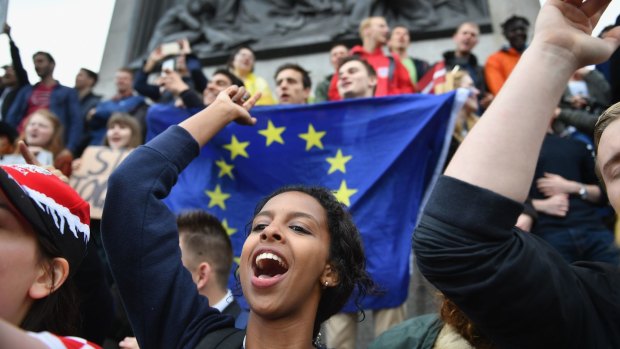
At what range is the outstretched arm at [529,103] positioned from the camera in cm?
117

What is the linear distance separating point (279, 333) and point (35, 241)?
32.5 inches

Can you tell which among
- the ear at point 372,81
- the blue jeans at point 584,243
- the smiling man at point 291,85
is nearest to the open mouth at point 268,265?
the blue jeans at point 584,243

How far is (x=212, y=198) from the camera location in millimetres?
4801

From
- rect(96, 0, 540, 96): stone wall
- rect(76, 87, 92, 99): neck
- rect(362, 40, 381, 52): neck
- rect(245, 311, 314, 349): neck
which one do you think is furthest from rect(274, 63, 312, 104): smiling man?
rect(245, 311, 314, 349): neck

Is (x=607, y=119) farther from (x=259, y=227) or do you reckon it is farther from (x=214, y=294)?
(x=214, y=294)

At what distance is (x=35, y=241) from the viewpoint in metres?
1.55

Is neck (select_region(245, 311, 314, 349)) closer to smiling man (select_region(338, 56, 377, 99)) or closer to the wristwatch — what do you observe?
the wristwatch

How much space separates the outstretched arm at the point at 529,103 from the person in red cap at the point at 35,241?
88 centimetres

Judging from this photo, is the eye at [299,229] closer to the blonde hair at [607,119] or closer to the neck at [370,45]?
the blonde hair at [607,119]

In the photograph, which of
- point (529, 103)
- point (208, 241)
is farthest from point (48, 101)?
point (529, 103)

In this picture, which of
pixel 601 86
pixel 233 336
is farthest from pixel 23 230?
pixel 601 86

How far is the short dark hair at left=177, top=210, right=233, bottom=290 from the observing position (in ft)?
11.2

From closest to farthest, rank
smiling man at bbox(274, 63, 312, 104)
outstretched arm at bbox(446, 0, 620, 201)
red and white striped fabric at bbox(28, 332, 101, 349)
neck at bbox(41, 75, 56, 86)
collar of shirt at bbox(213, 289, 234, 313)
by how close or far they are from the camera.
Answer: red and white striped fabric at bbox(28, 332, 101, 349)
outstretched arm at bbox(446, 0, 620, 201)
collar of shirt at bbox(213, 289, 234, 313)
smiling man at bbox(274, 63, 312, 104)
neck at bbox(41, 75, 56, 86)

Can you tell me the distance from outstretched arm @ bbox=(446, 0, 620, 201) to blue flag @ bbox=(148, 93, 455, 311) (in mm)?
3014
